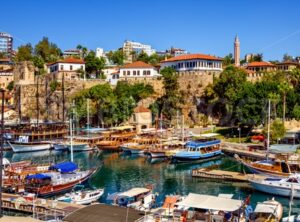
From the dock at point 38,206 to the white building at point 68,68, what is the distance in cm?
5278

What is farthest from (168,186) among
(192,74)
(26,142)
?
(192,74)

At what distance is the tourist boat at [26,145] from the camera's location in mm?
53438

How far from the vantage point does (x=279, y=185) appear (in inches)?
1148

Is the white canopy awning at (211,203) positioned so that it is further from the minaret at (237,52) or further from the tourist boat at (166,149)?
the minaret at (237,52)

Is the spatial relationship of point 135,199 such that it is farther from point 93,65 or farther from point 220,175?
point 93,65

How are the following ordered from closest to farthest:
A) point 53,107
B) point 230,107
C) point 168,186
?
point 168,186 < point 230,107 < point 53,107

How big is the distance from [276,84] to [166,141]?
17.2 metres

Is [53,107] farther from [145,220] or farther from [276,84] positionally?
[145,220]

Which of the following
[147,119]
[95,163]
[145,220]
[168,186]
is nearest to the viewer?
[145,220]

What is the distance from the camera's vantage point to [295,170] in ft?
110

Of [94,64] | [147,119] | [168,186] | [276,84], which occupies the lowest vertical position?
[168,186]

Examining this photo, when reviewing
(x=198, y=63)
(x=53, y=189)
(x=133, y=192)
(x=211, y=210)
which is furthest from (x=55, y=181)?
(x=198, y=63)

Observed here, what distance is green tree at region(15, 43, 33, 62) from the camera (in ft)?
344

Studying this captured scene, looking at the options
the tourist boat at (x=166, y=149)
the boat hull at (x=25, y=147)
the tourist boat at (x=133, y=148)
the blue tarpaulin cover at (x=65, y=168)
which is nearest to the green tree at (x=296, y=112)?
the tourist boat at (x=166, y=149)
